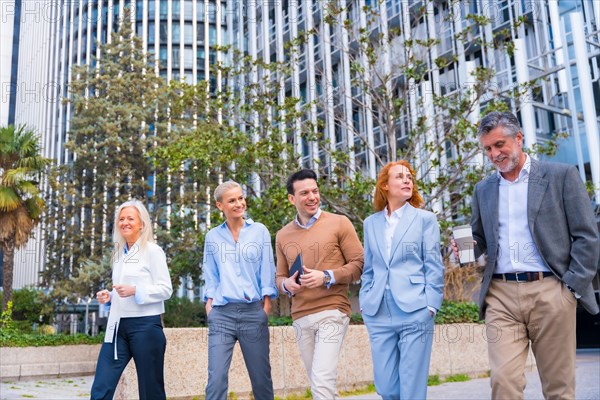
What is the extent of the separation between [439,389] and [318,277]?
19.3 feet

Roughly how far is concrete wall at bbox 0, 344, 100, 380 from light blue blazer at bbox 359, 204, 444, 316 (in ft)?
42.6

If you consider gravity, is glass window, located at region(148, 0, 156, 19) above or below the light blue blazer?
above

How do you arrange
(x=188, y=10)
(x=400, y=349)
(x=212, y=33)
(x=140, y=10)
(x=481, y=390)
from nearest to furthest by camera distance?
(x=400, y=349) < (x=481, y=390) < (x=140, y=10) < (x=188, y=10) < (x=212, y=33)

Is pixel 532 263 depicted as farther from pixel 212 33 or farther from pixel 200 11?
pixel 212 33

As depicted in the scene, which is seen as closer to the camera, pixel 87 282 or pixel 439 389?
pixel 439 389

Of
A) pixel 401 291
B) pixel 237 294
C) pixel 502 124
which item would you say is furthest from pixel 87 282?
pixel 502 124

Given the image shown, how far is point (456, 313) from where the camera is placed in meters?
12.0

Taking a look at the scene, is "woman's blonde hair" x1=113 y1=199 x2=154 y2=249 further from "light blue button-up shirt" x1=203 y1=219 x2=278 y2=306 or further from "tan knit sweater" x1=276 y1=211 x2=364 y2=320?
"tan knit sweater" x1=276 y1=211 x2=364 y2=320

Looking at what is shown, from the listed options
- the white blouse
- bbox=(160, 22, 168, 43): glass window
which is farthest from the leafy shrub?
bbox=(160, 22, 168, 43): glass window

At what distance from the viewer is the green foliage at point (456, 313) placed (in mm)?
11734

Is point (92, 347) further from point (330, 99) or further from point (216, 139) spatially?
point (330, 99)

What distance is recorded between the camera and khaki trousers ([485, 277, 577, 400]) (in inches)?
147

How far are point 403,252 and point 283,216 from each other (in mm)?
8910

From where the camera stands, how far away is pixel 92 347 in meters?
16.6
